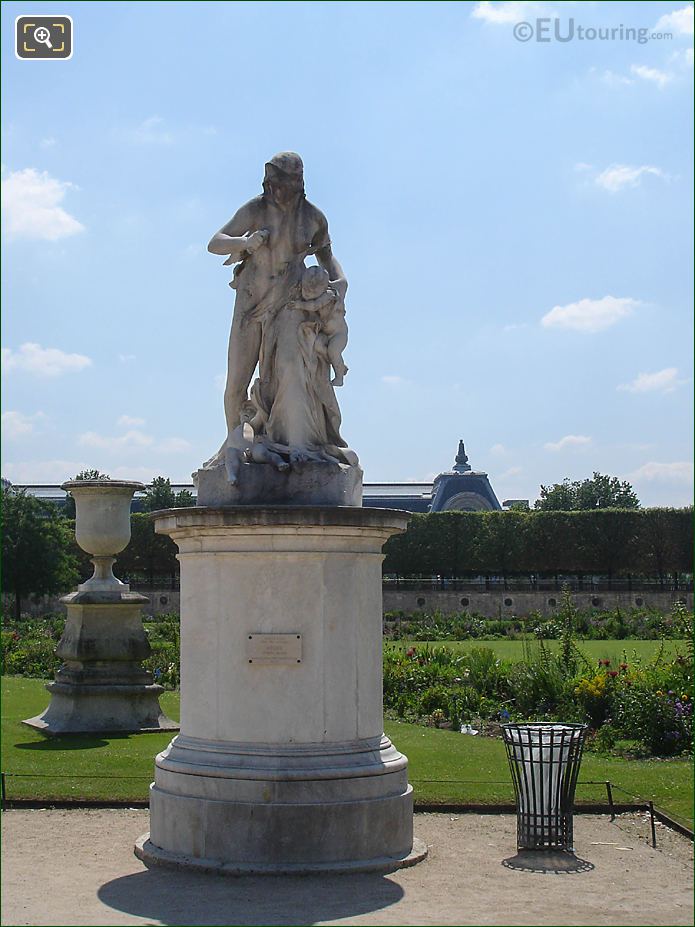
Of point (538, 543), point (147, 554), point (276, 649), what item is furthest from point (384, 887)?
point (538, 543)

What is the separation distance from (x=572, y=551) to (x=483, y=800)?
44.5 m

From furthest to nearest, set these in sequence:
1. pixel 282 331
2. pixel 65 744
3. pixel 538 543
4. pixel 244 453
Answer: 1. pixel 538 543
2. pixel 65 744
3. pixel 282 331
4. pixel 244 453

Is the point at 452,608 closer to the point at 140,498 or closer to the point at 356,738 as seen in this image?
the point at 140,498

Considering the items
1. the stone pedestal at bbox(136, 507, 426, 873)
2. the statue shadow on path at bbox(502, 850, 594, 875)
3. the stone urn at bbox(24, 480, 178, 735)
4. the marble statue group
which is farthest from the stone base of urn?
the statue shadow on path at bbox(502, 850, 594, 875)

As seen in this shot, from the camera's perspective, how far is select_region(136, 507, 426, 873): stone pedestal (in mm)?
6609

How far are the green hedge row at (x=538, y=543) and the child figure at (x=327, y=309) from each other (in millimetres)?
44315

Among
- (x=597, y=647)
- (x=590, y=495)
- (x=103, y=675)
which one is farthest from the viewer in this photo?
(x=590, y=495)

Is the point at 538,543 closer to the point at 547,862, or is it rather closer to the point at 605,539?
the point at 605,539

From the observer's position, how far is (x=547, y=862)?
7035mm

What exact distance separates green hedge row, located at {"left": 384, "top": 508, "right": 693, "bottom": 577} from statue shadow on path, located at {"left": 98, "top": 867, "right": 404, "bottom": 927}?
45.2 meters

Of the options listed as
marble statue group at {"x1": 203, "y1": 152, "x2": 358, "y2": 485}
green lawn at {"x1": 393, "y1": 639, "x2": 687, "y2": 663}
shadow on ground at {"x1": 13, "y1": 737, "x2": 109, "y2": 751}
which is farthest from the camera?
green lawn at {"x1": 393, "y1": 639, "x2": 687, "y2": 663}

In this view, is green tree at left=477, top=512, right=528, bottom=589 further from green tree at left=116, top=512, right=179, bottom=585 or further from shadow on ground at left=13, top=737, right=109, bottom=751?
shadow on ground at left=13, top=737, right=109, bottom=751

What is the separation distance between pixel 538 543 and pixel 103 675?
135ft

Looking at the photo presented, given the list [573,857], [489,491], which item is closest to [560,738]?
[573,857]
